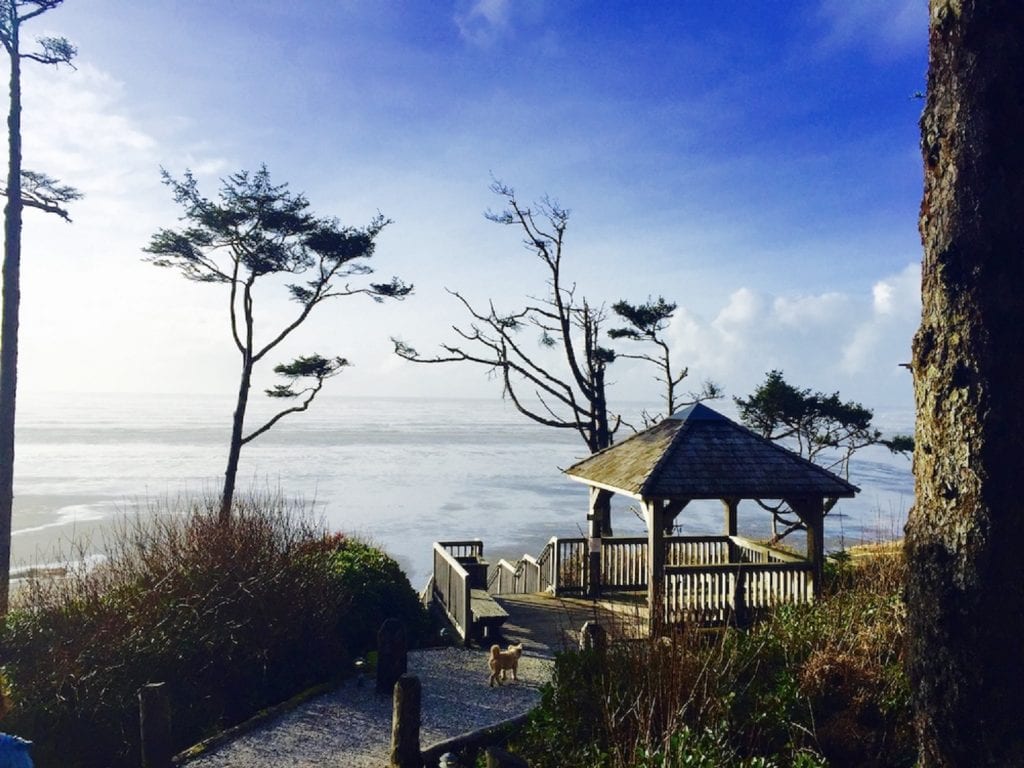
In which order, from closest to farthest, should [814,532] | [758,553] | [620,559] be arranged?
[814,532] → [758,553] → [620,559]

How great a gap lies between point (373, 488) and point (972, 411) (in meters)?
48.4

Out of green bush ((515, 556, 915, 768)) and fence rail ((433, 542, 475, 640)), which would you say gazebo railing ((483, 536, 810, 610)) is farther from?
green bush ((515, 556, 915, 768))

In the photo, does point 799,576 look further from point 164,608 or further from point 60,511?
point 60,511

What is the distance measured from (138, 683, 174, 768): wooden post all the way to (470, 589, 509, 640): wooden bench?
4875 millimetres

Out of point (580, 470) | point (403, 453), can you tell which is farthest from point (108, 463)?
point (580, 470)

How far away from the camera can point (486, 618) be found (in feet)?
36.6

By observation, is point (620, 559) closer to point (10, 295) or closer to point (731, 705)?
point (731, 705)

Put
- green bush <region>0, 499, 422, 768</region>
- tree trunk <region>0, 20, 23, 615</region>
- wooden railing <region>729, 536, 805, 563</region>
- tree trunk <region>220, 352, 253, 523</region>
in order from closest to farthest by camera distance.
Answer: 1. green bush <region>0, 499, 422, 768</region>
2. wooden railing <region>729, 536, 805, 563</region>
3. tree trunk <region>0, 20, 23, 615</region>
4. tree trunk <region>220, 352, 253, 523</region>

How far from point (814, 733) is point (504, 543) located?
28646mm

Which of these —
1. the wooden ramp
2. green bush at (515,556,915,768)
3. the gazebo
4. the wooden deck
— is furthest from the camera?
the gazebo

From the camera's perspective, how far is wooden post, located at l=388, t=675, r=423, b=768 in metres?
6.86

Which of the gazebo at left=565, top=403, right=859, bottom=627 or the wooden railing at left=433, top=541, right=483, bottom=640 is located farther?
the gazebo at left=565, top=403, right=859, bottom=627

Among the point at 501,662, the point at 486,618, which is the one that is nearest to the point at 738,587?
the point at 486,618

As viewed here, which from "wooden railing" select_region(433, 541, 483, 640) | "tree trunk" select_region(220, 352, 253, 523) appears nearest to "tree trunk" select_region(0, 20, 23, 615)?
"tree trunk" select_region(220, 352, 253, 523)
